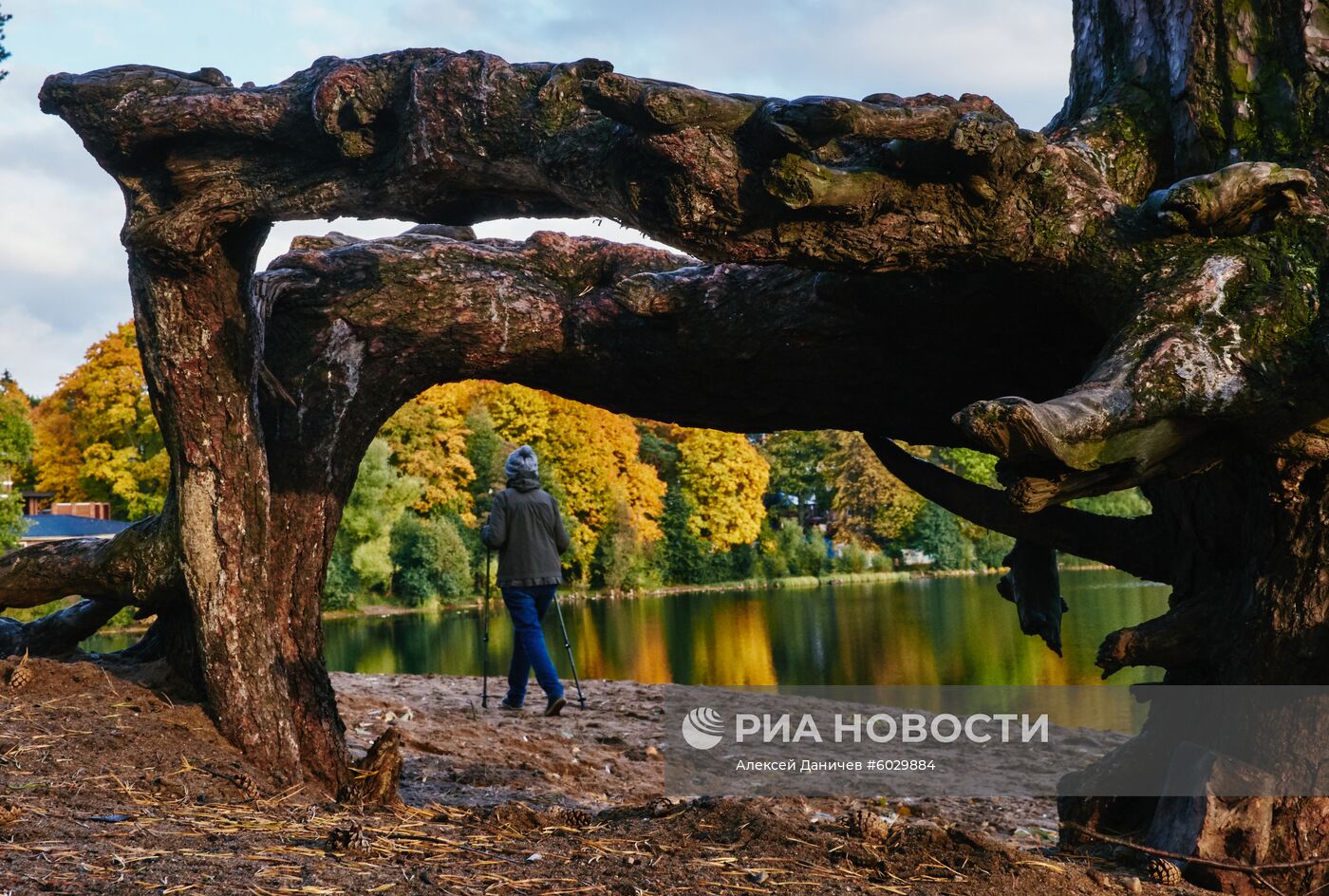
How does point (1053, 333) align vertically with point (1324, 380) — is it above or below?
above

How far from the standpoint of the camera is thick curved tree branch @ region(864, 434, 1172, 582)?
5.97 metres

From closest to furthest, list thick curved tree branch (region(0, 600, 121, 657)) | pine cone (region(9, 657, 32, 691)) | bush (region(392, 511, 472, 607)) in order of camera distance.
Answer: pine cone (region(9, 657, 32, 691))
thick curved tree branch (region(0, 600, 121, 657))
bush (region(392, 511, 472, 607))

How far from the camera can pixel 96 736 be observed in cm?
505

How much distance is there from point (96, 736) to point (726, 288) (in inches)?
131

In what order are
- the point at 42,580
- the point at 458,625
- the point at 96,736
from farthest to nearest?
1. the point at 458,625
2. the point at 42,580
3. the point at 96,736

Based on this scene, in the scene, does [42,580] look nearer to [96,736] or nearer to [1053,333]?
[96,736]

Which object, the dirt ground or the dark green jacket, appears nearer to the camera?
the dirt ground

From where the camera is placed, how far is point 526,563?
9.84 m

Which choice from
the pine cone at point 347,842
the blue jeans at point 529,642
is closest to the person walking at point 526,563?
the blue jeans at point 529,642

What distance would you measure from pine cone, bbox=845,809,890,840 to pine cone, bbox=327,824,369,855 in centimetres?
166

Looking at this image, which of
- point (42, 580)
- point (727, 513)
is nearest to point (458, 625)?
point (727, 513)

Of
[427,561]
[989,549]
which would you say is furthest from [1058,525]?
[989,549]

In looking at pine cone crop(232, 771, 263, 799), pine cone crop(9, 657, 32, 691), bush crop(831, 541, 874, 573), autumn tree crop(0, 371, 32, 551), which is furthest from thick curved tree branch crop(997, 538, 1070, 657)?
bush crop(831, 541, 874, 573)

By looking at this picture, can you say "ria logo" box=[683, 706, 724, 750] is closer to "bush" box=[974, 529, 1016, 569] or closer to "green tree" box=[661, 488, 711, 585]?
Answer: "green tree" box=[661, 488, 711, 585]
